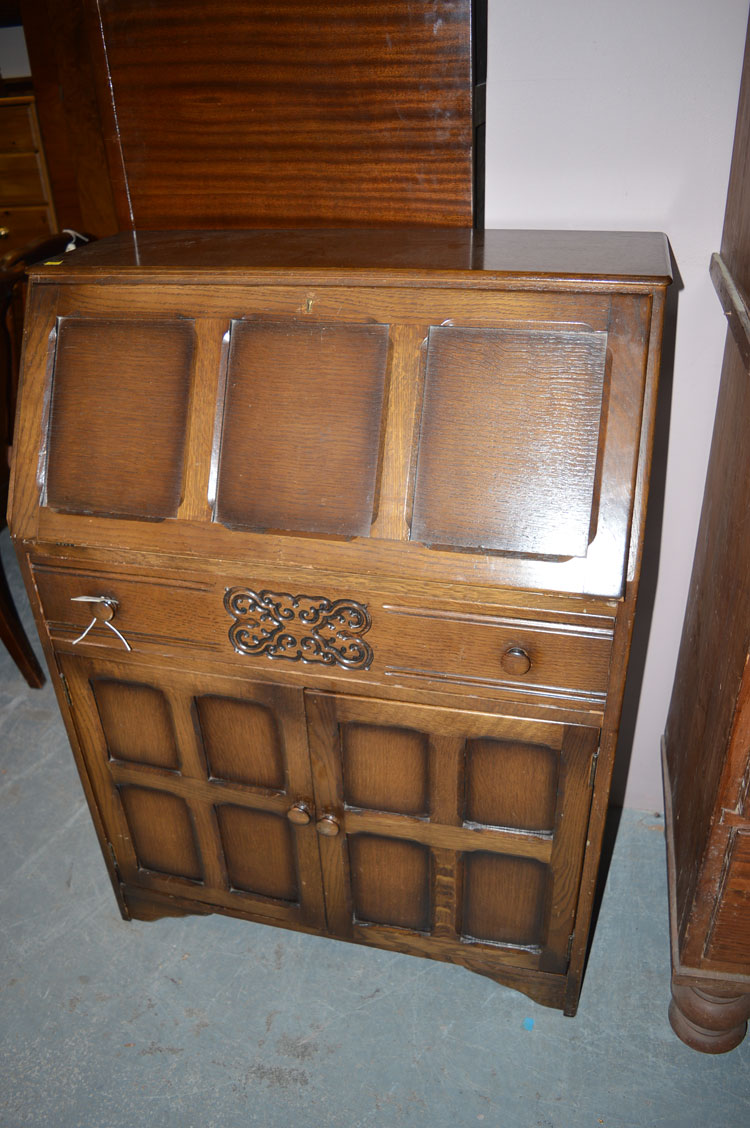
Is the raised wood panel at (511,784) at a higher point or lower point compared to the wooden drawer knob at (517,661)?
lower

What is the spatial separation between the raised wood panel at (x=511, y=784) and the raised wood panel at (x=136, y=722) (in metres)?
0.59

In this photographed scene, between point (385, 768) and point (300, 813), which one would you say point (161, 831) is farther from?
point (385, 768)

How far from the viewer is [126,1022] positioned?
1618 millimetres

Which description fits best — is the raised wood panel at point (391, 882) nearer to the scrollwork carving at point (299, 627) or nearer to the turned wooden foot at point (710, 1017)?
the scrollwork carving at point (299, 627)

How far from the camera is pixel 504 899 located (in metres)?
1.49

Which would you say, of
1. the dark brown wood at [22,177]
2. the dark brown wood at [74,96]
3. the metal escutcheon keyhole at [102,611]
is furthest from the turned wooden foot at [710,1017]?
the dark brown wood at [22,177]

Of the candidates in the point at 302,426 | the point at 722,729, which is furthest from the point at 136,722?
the point at 722,729

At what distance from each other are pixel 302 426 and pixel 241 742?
0.62m

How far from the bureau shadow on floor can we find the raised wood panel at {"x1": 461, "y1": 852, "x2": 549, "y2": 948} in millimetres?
353

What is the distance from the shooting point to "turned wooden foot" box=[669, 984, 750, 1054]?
4.83 ft

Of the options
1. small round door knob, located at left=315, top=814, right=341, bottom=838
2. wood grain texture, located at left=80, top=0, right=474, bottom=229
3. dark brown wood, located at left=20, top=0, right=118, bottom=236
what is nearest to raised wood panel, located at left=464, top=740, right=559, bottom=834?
small round door knob, located at left=315, top=814, right=341, bottom=838

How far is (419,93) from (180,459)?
2.65 ft

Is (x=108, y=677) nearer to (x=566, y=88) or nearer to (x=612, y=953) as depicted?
(x=612, y=953)

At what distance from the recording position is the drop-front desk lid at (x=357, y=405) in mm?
1142
